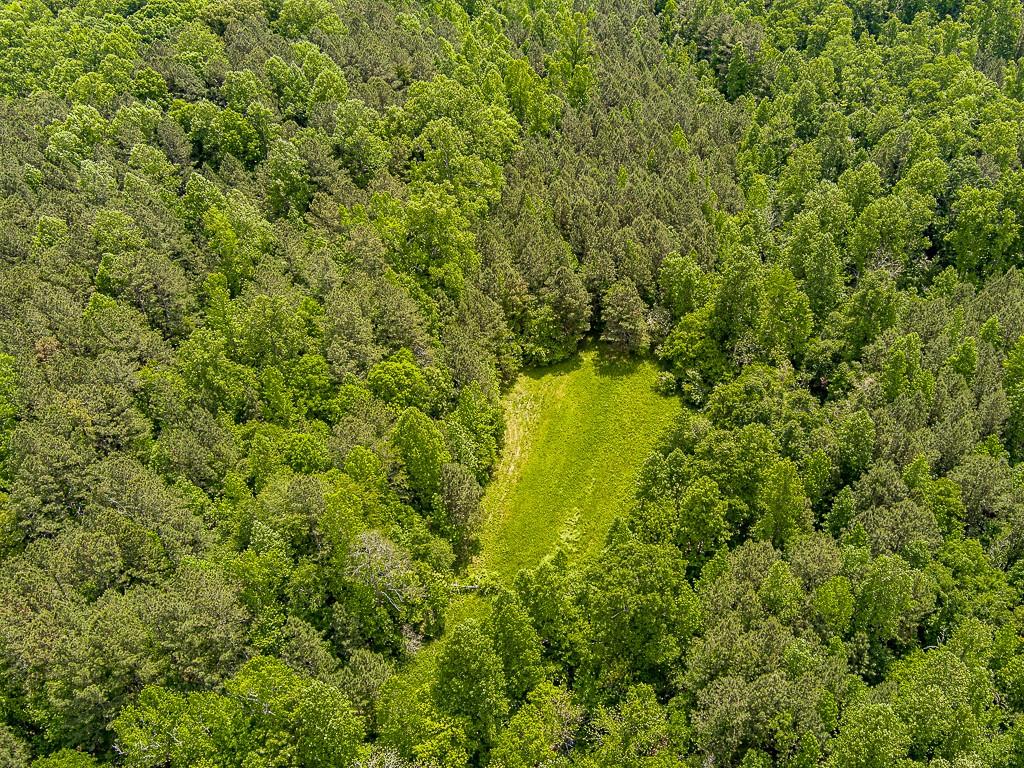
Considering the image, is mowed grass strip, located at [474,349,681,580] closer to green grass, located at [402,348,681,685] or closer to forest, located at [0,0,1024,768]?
green grass, located at [402,348,681,685]

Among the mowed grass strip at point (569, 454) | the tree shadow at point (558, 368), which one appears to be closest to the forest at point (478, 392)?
the mowed grass strip at point (569, 454)

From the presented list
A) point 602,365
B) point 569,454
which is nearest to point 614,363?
point 602,365

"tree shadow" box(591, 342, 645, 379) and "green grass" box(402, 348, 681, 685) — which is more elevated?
"tree shadow" box(591, 342, 645, 379)

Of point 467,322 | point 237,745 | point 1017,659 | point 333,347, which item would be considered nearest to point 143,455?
point 333,347

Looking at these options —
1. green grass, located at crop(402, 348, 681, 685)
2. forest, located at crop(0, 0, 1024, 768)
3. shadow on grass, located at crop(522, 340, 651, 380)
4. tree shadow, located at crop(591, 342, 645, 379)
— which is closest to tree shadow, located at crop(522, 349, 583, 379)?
shadow on grass, located at crop(522, 340, 651, 380)

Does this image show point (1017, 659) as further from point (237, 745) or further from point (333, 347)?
point (333, 347)

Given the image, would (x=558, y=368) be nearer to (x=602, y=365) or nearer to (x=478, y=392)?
(x=602, y=365)
